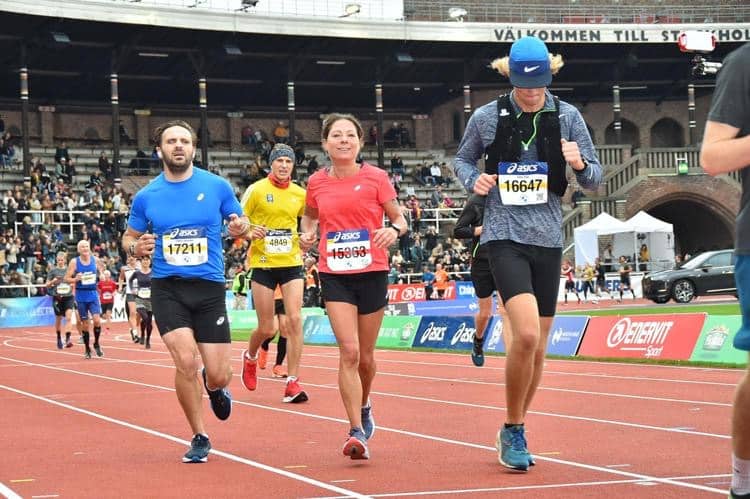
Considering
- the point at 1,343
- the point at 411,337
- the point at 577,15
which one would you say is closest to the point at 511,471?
the point at 411,337

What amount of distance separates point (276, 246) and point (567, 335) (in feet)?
26.9

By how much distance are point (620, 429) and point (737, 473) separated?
5.16 metres

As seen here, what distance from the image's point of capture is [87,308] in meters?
24.1

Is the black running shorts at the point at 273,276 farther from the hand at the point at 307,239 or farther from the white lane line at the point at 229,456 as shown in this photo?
the hand at the point at 307,239

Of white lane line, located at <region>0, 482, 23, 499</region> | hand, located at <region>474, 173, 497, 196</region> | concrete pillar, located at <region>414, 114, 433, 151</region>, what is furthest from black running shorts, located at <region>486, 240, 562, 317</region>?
concrete pillar, located at <region>414, 114, 433, 151</region>

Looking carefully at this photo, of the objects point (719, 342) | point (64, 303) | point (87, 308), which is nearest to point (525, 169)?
point (719, 342)

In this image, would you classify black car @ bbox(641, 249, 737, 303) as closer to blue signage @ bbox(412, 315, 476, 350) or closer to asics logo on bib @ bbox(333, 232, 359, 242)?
blue signage @ bbox(412, 315, 476, 350)

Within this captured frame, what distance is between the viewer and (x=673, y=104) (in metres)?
66.1

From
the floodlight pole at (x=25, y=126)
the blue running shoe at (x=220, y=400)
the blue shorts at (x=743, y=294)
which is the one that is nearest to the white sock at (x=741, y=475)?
the blue shorts at (x=743, y=294)

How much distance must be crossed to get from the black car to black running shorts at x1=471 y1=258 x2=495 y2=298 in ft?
84.7

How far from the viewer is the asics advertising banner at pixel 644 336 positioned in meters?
18.7

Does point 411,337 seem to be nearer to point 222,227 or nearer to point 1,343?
point 1,343

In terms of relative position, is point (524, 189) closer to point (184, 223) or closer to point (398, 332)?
point (184, 223)

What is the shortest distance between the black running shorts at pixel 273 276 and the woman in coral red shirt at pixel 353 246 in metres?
4.61
